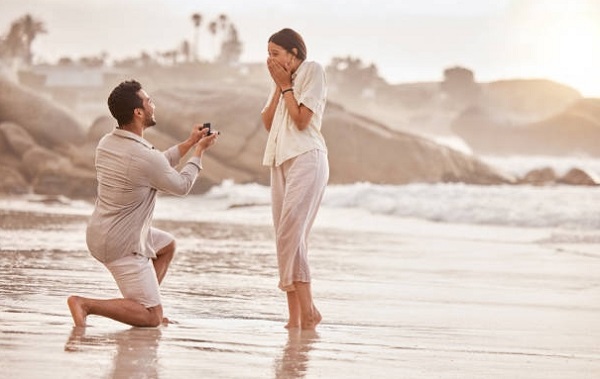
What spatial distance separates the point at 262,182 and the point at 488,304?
878 inches

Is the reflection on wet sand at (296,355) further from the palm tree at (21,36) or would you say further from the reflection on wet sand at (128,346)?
the palm tree at (21,36)

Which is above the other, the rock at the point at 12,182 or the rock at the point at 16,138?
the rock at the point at 16,138

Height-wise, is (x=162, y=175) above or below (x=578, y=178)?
above

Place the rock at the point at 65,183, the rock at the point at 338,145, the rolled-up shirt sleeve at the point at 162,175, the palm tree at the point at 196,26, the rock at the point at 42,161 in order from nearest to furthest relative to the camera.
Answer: the rolled-up shirt sleeve at the point at 162,175, the rock at the point at 65,183, the rock at the point at 42,161, the rock at the point at 338,145, the palm tree at the point at 196,26

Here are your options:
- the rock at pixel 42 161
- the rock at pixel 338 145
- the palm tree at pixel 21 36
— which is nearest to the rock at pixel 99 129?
the rock at pixel 338 145

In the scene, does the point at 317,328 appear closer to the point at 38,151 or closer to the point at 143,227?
the point at 143,227

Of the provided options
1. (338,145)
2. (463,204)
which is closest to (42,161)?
(338,145)

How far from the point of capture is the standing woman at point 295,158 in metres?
6.36

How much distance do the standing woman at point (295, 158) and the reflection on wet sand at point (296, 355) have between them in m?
0.34

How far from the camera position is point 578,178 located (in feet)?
109

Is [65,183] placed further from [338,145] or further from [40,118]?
[338,145]

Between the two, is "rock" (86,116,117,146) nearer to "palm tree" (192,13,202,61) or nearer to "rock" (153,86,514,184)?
"rock" (153,86,514,184)

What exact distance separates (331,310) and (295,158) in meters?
1.14

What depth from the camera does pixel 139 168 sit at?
609 cm
